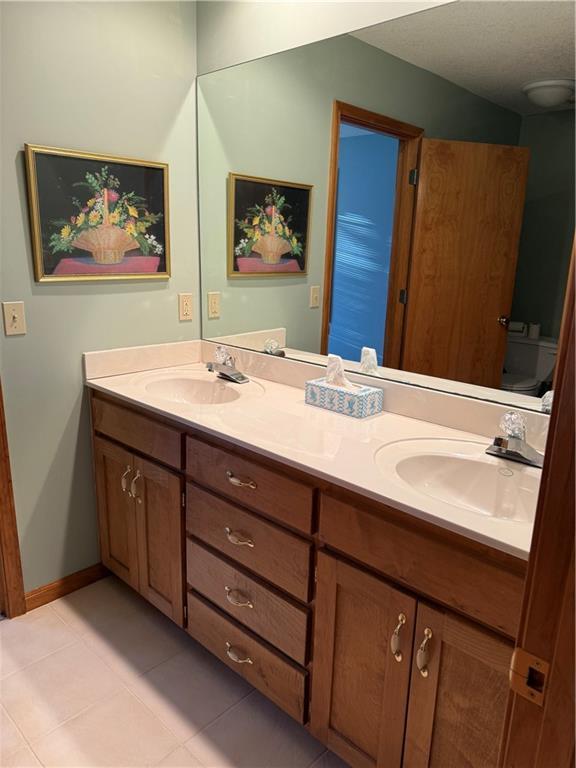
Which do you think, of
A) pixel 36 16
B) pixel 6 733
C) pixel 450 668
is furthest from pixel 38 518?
pixel 36 16

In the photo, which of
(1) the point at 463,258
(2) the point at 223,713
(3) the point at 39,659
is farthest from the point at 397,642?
(3) the point at 39,659

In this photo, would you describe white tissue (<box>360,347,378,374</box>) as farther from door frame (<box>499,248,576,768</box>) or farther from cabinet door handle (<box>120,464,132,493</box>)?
door frame (<box>499,248,576,768</box>)

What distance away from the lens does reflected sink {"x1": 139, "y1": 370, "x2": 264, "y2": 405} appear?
2.07 m

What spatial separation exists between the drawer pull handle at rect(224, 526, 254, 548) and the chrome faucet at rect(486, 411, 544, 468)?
0.69 metres

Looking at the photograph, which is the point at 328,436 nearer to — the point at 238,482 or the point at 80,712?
the point at 238,482

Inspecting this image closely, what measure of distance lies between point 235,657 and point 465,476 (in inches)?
34.5

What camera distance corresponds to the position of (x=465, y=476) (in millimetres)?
1379

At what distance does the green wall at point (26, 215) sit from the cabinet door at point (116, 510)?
0.23 ft

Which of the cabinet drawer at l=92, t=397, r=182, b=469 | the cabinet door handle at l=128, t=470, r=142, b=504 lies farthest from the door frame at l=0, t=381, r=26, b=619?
the cabinet door handle at l=128, t=470, r=142, b=504

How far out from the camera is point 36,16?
1682mm

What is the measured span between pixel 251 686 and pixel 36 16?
2.23 m

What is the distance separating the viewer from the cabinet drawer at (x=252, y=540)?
4.50 ft

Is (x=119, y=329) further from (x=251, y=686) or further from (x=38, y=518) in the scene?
(x=251, y=686)

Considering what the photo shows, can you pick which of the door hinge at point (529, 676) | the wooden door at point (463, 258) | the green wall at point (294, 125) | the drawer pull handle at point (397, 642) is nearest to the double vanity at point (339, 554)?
the drawer pull handle at point (397, 642)
